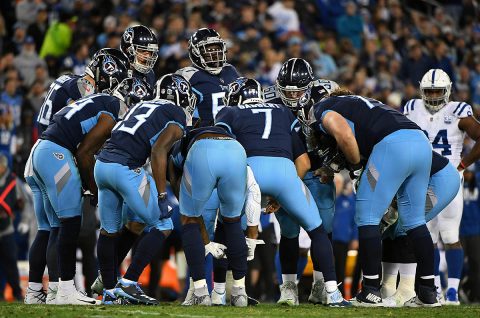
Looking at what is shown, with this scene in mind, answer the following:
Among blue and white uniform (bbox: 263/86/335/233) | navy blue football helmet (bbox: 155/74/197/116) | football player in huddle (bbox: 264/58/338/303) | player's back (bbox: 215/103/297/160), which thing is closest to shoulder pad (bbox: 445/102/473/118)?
football player in huddle (bbox: 264/58/338/303)

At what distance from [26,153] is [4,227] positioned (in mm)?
1999

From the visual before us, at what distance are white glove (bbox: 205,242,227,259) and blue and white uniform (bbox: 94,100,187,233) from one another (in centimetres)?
48

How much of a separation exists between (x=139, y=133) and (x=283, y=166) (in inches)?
50.6

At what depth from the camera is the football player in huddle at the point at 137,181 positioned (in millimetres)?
8656

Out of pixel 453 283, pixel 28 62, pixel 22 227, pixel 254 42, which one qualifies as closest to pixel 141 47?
pixel 453 283

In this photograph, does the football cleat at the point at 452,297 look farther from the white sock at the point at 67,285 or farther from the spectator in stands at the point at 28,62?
the spectator in stands at the point at 28,62

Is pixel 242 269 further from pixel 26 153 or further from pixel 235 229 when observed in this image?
pixel 26 153

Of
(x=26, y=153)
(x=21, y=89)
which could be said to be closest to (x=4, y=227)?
(x=26, y=153)

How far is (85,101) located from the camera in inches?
363

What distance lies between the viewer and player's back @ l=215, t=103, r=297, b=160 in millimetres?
9086

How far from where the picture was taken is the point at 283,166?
353 inches

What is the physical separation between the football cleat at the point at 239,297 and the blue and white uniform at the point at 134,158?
2.85 ft

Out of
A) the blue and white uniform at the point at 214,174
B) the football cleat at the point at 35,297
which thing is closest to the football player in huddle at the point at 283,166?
the blue and white uniform at the point at 214,174

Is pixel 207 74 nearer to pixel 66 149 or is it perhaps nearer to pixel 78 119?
pixel 78 119
